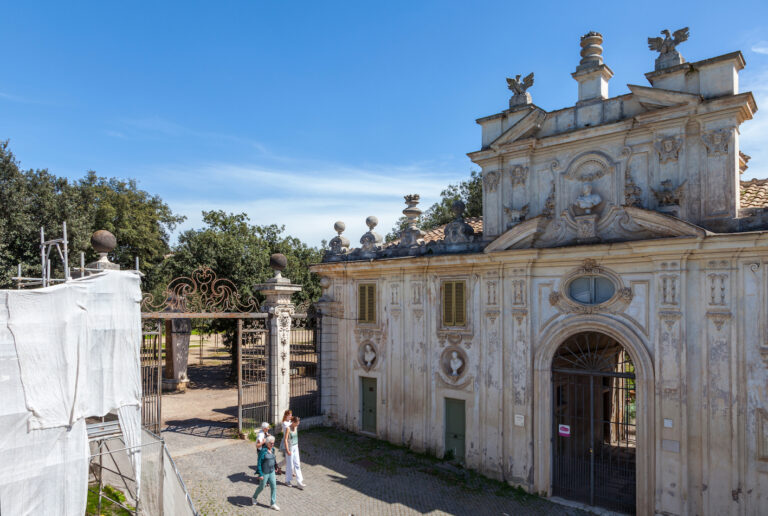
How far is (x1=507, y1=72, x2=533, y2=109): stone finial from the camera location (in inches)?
480

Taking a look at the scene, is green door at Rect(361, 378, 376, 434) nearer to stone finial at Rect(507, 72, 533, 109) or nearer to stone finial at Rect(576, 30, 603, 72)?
stone finial at Rect(507, 72, 533, 109)

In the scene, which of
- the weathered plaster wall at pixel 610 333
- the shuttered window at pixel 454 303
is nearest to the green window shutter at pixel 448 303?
the shuttered window at pixel 454 303

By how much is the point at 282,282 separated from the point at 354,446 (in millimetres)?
5254

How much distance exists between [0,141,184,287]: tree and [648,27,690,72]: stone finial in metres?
20.7

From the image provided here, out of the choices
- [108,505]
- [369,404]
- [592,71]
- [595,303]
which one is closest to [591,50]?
[592,71]

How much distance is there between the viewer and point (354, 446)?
45.2 ft

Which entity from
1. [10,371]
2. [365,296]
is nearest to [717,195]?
[365,296]

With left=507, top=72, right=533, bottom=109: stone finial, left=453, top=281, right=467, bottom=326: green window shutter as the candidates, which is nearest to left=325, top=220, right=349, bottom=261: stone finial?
left=453, top=281, right=467, bottom=326: green window shutter

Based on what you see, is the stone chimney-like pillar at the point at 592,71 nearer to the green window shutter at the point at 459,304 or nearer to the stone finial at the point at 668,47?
the stone finial at the point at 668,47

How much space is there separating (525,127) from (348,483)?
9520 mm

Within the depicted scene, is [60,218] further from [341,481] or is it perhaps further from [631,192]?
[631,192]

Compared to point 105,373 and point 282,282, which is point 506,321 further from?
point 105,373

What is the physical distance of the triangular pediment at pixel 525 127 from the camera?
11.4 meters

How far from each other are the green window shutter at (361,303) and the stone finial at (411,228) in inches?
79.1
